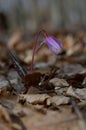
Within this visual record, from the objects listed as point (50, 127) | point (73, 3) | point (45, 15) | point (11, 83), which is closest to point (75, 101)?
point (50, 127)

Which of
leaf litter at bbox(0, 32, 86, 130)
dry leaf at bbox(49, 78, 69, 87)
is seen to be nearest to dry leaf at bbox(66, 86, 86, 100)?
leaf litter at bbox(0, 32, 86, 130)

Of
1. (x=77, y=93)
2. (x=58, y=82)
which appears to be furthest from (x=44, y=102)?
(x=58, y=82)

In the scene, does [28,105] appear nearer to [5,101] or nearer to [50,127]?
[5,101]

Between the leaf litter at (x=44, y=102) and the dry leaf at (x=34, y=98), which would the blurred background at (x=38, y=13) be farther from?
the dry leaf at (x=34, y=98)

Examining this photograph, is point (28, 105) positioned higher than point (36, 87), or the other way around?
point (36, 87)

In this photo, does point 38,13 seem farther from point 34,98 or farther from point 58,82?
point 34,98

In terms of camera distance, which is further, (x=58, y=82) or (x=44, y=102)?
(x=58, y=82)

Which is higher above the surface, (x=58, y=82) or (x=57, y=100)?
(x=58, y=82)

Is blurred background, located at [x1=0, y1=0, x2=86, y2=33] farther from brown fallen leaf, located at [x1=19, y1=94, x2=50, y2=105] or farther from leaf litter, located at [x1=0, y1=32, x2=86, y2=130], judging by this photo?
brown fallen leaf, located at [x1=19, y1=94, x2=50, y2=105]
